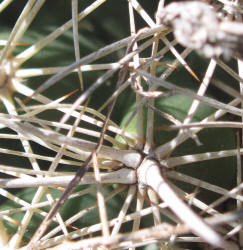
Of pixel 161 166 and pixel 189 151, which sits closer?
pixel 161 166

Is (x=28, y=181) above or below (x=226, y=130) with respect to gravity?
below

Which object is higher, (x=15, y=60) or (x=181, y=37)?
(x=15, y=60)

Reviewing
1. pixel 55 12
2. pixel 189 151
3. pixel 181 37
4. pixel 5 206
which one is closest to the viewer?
pixel 181 37

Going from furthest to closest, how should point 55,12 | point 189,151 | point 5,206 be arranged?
point 55,12
point 5,206
point 189,151

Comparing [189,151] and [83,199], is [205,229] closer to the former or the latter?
[189,151]

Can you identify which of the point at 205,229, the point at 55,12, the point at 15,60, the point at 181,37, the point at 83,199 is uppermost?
the point at 55,12

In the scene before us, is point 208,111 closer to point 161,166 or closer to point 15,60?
point 161,166

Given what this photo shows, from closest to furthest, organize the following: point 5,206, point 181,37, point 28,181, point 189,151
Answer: point 181,37, point 28,181, point 189,151, point 5,206

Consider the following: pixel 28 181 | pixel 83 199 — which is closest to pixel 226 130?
pixel 83 199

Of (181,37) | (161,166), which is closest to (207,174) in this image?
(161,166)
